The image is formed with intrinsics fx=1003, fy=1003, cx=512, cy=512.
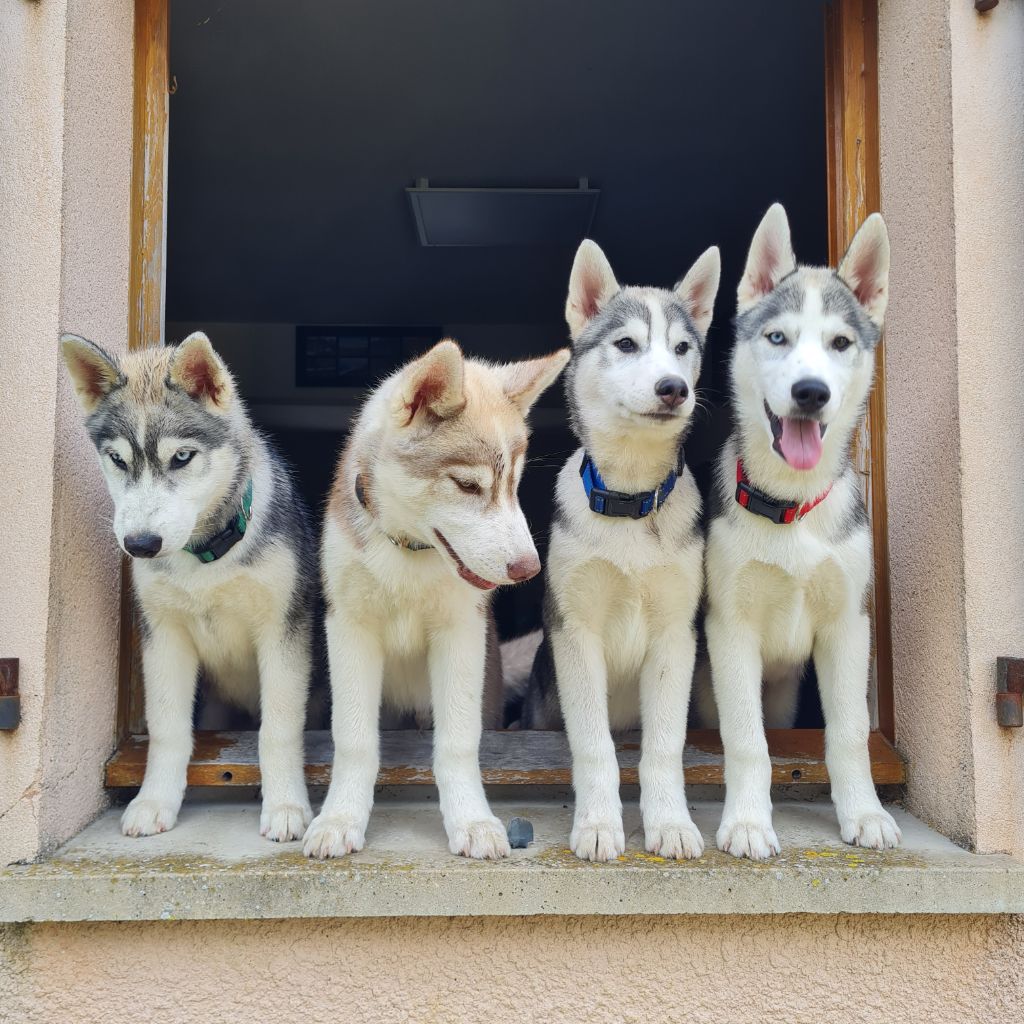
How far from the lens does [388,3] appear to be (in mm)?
5129

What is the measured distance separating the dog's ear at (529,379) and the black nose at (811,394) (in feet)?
2.65

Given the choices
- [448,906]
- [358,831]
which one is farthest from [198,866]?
[448,906]

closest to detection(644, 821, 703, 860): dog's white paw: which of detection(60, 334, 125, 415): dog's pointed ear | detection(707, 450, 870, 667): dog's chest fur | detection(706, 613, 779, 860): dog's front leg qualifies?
detection(706, 613, 779, 860): dog's front leg

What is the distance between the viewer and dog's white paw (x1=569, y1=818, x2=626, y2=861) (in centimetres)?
310

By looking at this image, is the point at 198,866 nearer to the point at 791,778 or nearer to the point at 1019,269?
the point at 791,778

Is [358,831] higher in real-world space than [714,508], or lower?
lower

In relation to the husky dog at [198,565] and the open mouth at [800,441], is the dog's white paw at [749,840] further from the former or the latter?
the husky dog at [198,565]

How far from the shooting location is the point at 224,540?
11.3 ft

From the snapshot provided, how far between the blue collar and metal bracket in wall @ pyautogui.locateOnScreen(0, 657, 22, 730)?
1956mm

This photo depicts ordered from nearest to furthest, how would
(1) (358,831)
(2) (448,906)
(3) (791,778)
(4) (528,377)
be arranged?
(2) (448,906) < (1) (358,831) < (4) (528,377) < (3) (791,778)

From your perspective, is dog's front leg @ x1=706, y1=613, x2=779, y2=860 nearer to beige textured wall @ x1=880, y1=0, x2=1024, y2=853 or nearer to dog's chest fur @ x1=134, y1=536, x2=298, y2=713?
beige textured wall @ x1=880, y1=0, x2=1024, y2=853

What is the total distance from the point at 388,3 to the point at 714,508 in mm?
3280

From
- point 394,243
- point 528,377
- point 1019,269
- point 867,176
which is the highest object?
point 394,243

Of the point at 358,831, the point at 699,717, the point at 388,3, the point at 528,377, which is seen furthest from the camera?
the point at 388,3
